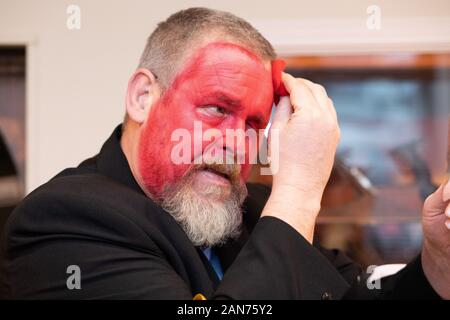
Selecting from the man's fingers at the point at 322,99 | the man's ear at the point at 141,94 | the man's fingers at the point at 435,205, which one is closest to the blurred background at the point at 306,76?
the man's ear at the point at 141,94

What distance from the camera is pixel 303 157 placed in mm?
825

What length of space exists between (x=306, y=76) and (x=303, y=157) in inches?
46.8

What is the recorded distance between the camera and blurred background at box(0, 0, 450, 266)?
58.2 inches

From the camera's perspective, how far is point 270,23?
62.4 inches

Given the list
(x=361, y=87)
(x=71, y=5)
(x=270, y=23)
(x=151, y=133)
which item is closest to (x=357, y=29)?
(x=270, y=23)

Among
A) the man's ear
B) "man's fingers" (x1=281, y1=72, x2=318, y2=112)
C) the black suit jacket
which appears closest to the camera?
the black suit jacket

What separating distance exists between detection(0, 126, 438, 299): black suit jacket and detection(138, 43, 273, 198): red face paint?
0.07 m

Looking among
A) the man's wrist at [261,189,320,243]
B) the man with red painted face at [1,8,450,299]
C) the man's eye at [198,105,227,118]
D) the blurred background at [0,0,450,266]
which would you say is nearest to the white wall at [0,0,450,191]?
the blurred background at [0,0,450,266]

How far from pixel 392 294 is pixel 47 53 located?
3.45ft

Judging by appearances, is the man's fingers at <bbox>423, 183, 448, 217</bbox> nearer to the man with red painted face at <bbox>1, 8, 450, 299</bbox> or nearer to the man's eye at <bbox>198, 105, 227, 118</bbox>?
the man with red painted face at <bbox>1, 8, 450, 299</bbox>

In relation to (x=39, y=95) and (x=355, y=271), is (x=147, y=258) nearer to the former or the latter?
(x=355, y=271)

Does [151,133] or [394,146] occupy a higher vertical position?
[151,133]

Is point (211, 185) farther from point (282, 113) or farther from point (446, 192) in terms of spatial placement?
point (446, 192)

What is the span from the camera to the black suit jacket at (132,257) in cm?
74
